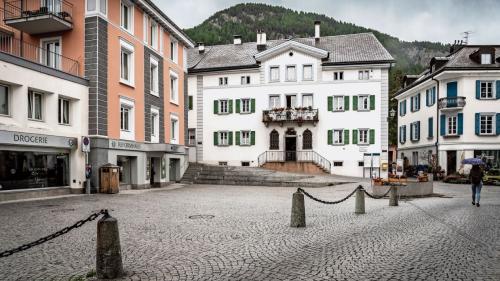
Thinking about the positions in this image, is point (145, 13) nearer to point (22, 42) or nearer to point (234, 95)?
point (22, 42)

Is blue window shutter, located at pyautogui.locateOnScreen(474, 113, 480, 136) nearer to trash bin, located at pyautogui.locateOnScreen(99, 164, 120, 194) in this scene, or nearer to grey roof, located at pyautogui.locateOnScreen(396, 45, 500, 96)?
grey roof, located at pyautogui.locateOnScreen(396, 45, 500, 96)

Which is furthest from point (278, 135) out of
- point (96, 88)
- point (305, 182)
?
point (96, 88)

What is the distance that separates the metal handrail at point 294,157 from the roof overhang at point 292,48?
350 inches

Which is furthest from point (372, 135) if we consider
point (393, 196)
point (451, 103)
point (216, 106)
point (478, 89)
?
point (393, 196)

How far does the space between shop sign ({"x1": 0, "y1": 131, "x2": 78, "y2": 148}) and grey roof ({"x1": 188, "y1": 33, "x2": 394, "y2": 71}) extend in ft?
73.4

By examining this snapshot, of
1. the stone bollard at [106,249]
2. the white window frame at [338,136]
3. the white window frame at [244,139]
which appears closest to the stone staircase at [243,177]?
the white window frame at [244,139]

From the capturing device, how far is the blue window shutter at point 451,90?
3597cm

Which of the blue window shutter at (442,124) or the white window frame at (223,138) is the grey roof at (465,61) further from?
the white window frame at (223,138)

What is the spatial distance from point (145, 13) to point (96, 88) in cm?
704

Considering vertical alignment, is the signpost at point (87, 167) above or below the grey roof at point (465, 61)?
below

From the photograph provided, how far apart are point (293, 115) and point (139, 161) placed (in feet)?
56.5

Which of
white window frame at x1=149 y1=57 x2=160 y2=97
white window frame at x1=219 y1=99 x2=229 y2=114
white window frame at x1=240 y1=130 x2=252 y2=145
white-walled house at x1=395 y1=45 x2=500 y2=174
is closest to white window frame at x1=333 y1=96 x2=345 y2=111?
white window frame at x1=240 y1=130 x2=252 y2=145

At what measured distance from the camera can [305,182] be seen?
2648 cm

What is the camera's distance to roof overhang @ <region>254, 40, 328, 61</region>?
36.3 m
